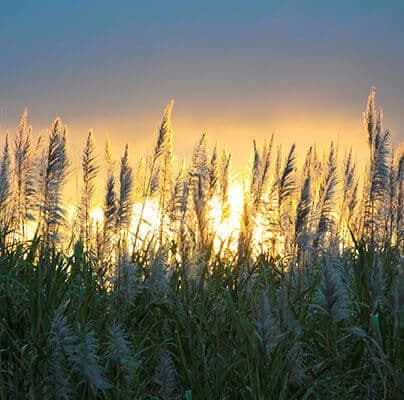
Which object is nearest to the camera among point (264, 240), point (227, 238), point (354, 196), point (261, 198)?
point (227, 238)

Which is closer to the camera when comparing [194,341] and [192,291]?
[194,341]

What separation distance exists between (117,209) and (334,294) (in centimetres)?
261

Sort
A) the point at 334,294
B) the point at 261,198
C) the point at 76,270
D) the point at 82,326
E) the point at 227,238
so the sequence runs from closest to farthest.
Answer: the point at 334,294 < the point at 82,326 < the point at 76,270 < the point at 227,238 < the point at 261,198

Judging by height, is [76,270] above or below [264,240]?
below

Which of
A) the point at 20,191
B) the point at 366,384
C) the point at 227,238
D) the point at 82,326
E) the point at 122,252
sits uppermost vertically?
the point at 20,191

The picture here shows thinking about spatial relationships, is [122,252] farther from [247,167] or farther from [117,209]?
[247,167]

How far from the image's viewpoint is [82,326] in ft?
9.02

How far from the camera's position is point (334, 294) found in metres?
2.10

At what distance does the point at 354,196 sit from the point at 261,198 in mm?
2298

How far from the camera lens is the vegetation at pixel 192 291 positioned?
8.05 feet

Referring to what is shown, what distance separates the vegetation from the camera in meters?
2.46

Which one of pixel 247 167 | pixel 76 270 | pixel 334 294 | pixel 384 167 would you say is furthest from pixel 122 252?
pixel 384 167

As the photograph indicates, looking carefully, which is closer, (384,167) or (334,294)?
(334,294)

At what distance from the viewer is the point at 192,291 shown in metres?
3.25
